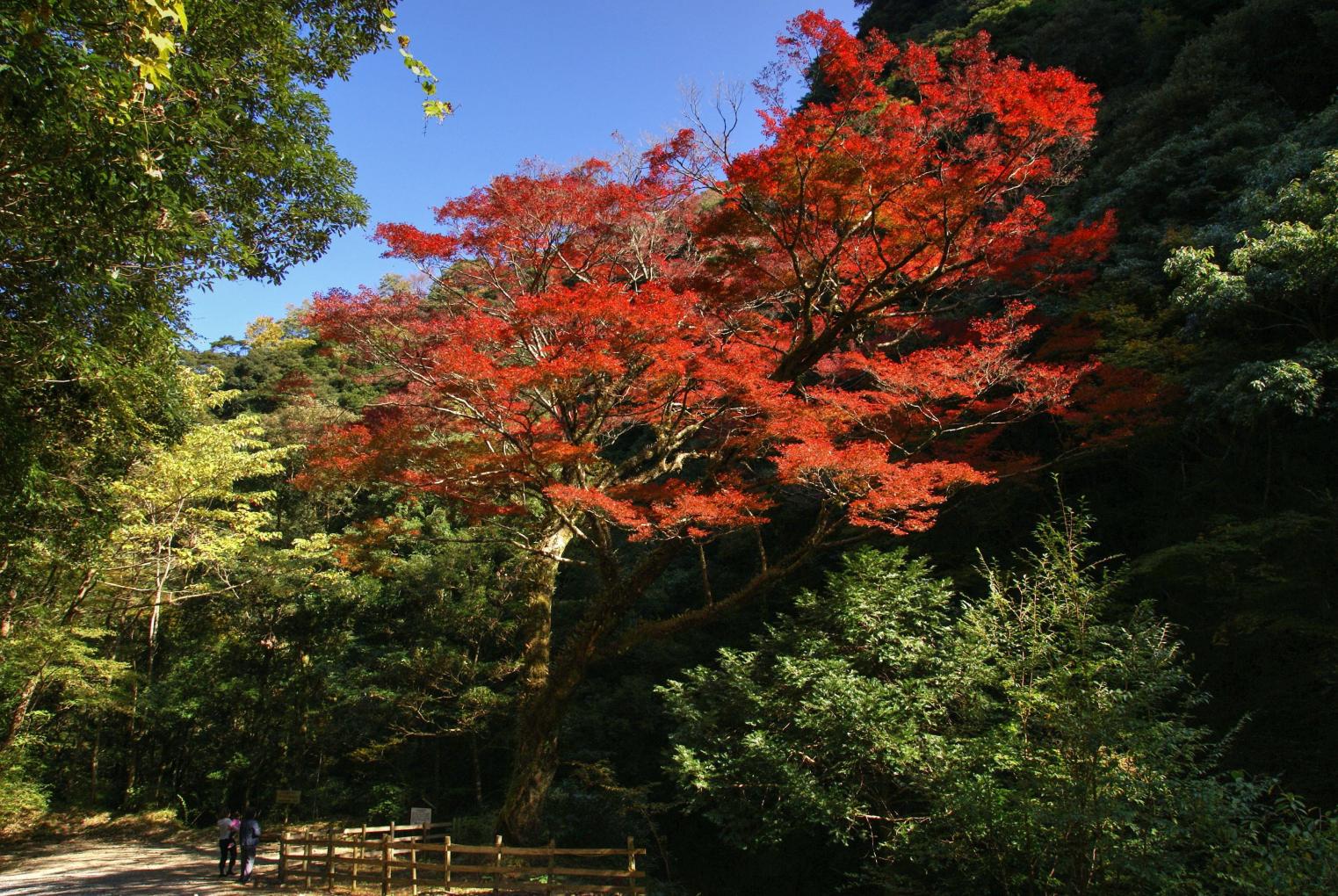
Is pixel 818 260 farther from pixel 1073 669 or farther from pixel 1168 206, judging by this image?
pixel 1168 206

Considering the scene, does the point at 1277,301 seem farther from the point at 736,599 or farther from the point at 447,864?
the point at 447,864

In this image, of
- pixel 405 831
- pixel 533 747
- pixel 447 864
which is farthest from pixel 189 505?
pixel 447 864

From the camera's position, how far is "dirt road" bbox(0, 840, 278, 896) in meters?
8.44

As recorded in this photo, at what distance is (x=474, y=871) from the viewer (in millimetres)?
6973

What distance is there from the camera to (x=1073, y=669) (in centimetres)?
511

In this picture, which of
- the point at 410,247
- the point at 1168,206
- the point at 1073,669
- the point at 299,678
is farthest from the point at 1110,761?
the point at 299,678

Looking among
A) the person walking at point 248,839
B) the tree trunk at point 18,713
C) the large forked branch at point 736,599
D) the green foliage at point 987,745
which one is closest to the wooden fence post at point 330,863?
the person walking at point 248,839

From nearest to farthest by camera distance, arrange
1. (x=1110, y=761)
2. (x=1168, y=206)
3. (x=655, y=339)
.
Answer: (x=1110, y=761) → (x=655, y=339) → (x=1168, y=206)

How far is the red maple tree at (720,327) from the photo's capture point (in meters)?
7.04

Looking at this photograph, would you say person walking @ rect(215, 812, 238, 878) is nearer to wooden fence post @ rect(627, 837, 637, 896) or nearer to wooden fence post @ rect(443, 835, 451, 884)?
wooden fence post @ rect(443, 835, 451, 884)

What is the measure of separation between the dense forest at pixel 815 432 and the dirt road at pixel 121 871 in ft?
5.74

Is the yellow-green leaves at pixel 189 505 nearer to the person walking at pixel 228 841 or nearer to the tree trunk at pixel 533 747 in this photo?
the person walking at pixel 228 841

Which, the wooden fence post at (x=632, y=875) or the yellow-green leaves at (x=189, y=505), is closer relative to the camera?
the wooden fence post at (x=632, y=875)

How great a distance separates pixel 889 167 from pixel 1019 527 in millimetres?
6368
